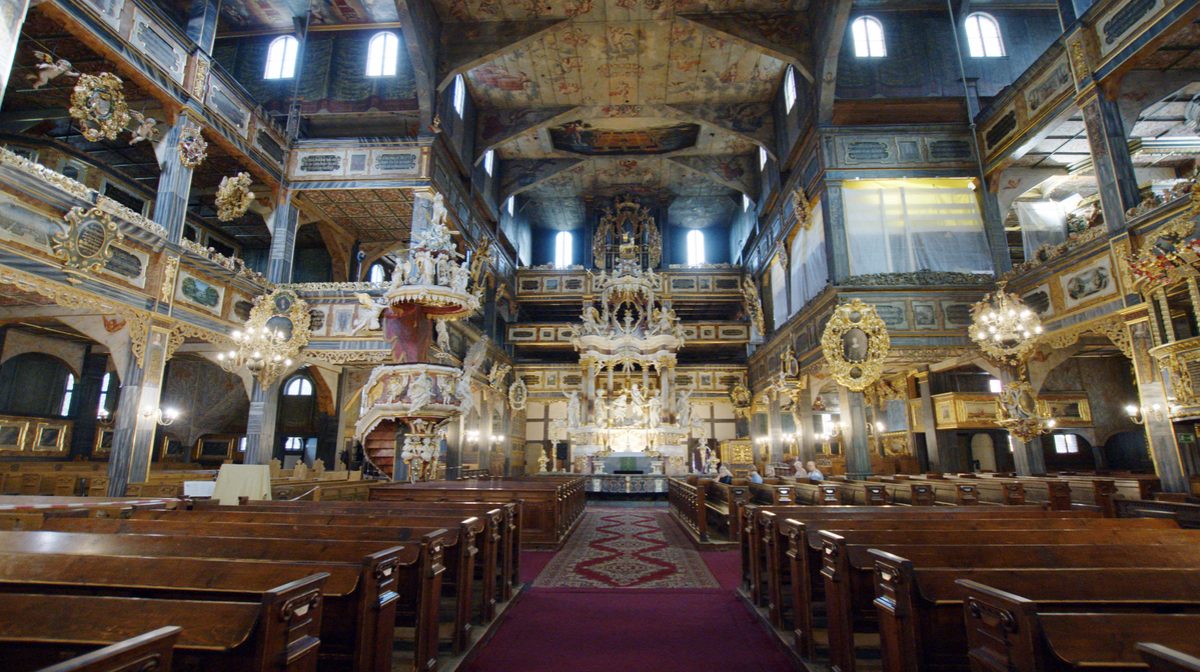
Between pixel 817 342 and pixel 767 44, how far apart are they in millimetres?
8036

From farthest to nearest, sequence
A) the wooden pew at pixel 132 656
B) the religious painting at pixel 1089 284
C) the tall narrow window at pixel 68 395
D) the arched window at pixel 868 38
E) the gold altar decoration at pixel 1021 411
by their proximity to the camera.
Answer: the arched window at pixel 868 38
the tall narrow window at pixel 68 395
the gold altar decoration at pixel 1021 411
the religious painting at pixel 1089 284
the wooden pew at pixel 132 656

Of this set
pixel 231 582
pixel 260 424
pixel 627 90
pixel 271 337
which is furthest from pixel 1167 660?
pixel 627 90

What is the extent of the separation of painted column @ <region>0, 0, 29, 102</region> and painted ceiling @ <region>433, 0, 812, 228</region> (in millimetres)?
9329

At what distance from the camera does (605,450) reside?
776 inches

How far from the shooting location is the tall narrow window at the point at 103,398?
578 inches

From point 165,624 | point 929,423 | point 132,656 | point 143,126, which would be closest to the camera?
point 132,656

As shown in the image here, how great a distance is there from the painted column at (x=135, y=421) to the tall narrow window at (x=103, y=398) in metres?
7.35

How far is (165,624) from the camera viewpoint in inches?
71.4

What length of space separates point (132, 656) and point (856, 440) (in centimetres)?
1242

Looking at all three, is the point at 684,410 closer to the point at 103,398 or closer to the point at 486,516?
the point at 486,516

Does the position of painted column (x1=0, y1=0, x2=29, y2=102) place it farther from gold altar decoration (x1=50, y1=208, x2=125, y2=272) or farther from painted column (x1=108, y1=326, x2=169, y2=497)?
painted column (x1=108, y1=326, x2=169, y2=497)

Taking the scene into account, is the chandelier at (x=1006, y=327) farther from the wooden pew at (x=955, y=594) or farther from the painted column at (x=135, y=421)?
the painted column at (x=135, y=421)

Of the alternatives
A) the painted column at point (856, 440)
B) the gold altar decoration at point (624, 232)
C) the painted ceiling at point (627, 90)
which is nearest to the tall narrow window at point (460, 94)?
the painted ceiling at point (627, 90)

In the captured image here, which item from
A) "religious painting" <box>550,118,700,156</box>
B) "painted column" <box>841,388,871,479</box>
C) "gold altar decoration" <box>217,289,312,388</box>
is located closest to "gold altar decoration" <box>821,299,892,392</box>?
"painted column" <box>841,388,871,479</box>
